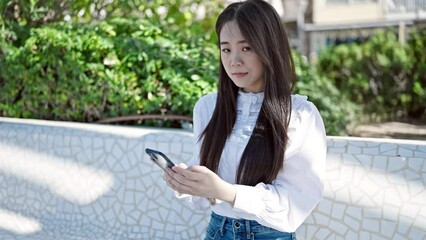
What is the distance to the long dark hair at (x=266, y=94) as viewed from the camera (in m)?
1.95

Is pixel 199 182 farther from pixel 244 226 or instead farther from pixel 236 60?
pixel 236 60

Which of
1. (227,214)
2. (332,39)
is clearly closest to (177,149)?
(227,214)

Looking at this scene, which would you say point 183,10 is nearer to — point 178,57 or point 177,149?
point 178,57

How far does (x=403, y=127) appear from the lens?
31.1ft

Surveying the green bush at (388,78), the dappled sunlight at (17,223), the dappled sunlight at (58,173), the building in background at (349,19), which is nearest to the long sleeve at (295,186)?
the dappled sunlight at (58,173)

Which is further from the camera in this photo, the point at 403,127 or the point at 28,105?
the point at 403,127

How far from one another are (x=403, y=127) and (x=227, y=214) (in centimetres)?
802

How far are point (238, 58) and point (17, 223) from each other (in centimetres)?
251

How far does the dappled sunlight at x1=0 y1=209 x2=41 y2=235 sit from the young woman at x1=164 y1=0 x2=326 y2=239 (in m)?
2.05

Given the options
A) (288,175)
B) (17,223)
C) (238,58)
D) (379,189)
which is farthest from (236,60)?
(17,223)

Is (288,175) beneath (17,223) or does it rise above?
above

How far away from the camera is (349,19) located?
25.2 metres

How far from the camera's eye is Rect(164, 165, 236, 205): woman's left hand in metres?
1.74

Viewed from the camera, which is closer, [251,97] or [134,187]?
[251,97]
